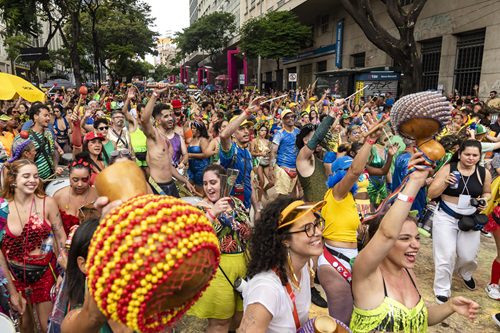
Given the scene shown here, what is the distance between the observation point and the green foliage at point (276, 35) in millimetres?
31156

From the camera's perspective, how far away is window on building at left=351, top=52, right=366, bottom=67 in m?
26.0

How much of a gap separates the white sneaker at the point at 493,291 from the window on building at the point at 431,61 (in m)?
16.4

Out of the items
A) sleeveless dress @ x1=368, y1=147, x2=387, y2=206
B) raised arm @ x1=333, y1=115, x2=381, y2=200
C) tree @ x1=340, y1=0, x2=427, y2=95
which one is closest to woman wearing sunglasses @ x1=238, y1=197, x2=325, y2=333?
raised arm @ x1=333, y1=115, x2=381, y2=200

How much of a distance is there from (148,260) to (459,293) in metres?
4.92

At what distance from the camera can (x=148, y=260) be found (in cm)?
120

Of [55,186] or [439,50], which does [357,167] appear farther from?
[439,50]

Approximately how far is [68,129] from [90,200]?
19.7 feet

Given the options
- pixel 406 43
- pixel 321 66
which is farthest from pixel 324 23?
pixel 406 43

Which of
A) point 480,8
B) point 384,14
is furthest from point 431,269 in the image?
point 384,14

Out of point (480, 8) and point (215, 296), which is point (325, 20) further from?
point (215, 296)

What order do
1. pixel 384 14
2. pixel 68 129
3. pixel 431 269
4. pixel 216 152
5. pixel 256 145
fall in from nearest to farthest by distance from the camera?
pixel 431 269
pixel 216 152
pixel 256 145
pixel 68 129
pixel 384 14

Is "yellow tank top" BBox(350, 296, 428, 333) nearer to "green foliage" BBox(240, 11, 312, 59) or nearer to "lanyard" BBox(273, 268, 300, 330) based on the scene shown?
"lanyard" BBox(273, 268, 300, 330)

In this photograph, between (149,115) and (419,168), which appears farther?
(149,115)

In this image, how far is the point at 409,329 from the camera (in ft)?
7.36
